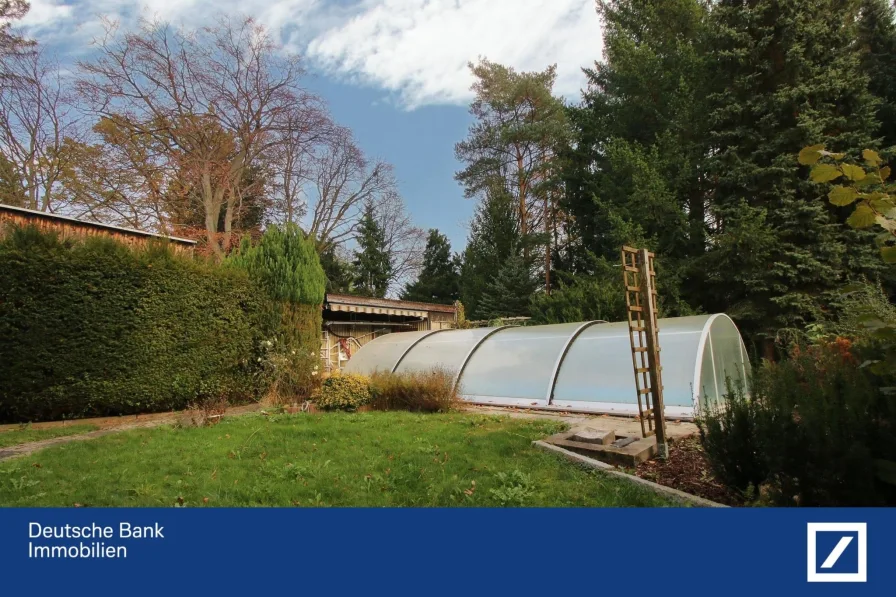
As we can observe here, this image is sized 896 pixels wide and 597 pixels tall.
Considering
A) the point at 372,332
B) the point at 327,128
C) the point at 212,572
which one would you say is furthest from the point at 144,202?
the point at 212,572

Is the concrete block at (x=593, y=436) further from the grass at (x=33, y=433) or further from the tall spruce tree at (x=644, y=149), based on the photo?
the tall spruce tree at (x=644, y=149)

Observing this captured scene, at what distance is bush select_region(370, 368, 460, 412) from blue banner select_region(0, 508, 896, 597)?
5.64 metres

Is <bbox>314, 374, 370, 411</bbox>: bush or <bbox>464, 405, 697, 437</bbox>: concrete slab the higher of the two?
<bbox>314, 374, 370, 411</bbox>: bush

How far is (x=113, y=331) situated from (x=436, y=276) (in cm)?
2659

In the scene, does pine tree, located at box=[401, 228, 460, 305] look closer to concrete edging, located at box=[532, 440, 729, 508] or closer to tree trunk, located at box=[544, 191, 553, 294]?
tree trunk, located at box=[544, 191, 553, 294]

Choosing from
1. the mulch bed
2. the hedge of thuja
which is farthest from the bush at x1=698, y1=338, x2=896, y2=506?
the hedge of thuja

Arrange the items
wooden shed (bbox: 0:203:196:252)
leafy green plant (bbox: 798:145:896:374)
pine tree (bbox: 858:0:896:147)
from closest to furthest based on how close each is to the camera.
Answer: leafy green plant (bbox: 798:145:896:374) → wooden shed (bbox: 0:203:196:252) → pine tree (bbox: 858:0:896:147)

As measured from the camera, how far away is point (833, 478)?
106 inches

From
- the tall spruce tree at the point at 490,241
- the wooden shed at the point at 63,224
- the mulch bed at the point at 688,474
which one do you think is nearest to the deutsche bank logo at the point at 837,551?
the mulch bed at the point at 688,474

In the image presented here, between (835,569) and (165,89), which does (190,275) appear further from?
(165,89)

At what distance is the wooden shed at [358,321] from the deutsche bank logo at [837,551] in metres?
12.9

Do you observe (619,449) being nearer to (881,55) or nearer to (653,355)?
(653,355)

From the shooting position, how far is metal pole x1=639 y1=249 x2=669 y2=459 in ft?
15.2

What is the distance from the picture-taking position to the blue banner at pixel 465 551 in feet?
7.55
